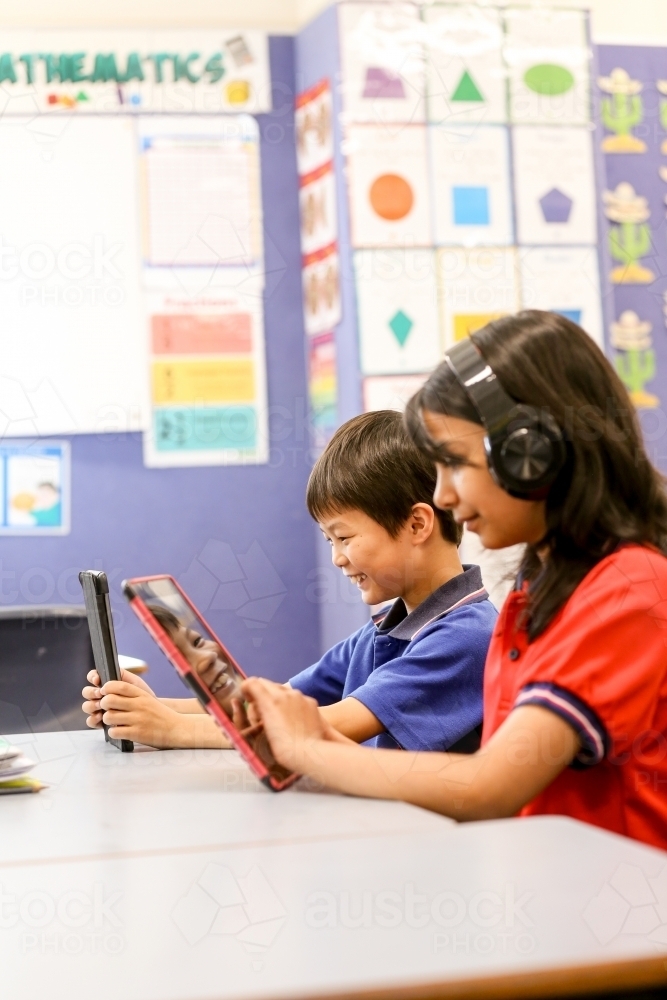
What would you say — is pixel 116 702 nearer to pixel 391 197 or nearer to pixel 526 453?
pixel 526 453

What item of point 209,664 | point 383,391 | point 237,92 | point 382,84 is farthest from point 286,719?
point 237,92

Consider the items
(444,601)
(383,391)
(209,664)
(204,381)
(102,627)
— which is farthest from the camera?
(204,381)

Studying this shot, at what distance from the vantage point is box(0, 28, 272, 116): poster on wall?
289 centimetres

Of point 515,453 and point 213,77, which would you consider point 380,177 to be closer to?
point 213,77

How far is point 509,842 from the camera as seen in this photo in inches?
26.3

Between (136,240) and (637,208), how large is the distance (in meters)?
1.33

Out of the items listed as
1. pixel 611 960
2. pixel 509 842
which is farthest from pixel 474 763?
pixel 611 960

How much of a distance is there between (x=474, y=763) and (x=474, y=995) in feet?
1.31

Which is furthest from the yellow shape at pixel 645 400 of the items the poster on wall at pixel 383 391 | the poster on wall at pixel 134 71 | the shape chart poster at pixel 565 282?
the poster on wall at pixel 134 71

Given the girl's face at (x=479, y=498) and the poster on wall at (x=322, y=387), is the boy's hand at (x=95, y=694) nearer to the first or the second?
the girl's face at (x=479, y=498)

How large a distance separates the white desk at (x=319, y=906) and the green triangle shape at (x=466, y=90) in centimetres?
232

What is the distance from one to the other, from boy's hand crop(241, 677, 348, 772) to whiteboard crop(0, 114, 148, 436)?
2.08 meters

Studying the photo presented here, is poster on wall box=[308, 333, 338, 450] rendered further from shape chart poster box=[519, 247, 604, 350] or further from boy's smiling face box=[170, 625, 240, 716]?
boy's smiling face box=[170, 625, 240, 716]

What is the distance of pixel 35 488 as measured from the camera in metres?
2.87
